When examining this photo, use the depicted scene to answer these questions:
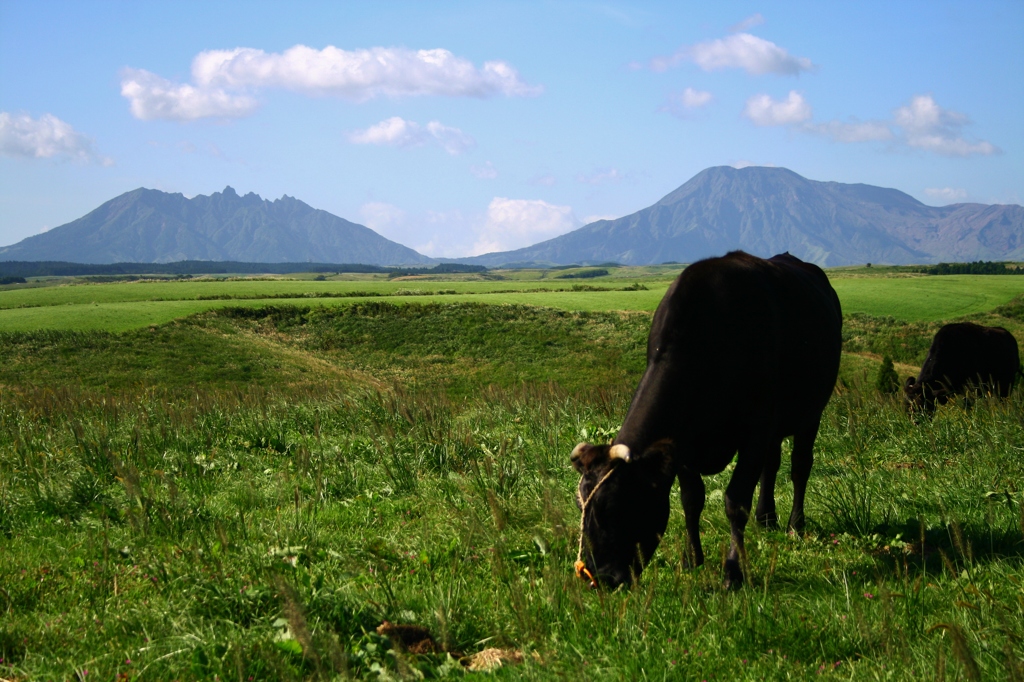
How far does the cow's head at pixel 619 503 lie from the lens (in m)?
4.91

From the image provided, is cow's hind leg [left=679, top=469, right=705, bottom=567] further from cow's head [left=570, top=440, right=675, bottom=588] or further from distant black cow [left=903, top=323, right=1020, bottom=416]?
distant black cow [left=903, top=323, right=1020, bottom=416]

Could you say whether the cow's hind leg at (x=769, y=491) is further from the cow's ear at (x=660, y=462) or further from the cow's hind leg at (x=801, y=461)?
the cow's ear at (x=660, y=462)

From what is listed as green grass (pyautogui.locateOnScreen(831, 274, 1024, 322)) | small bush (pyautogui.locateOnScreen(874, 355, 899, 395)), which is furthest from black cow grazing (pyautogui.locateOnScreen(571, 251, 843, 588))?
green grass (pyautogui.locateOnScreen(831, 274, 1024, 322))

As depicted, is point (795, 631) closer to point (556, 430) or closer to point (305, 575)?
point (305, 575)

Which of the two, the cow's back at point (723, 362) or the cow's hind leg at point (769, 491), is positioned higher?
the cow's back at point (723, 362)

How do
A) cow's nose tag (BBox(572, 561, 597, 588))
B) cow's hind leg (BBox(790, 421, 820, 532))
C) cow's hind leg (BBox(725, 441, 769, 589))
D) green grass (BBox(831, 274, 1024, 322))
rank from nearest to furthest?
cow's nose tag (BBox(572, 561, 597, 588))
cow's hind leg (BBox(725, 441, 769, 589))
cow's hind leg (BBox(790, 421, 820, 532))
green grass (BBox(831, 274, 1024, 322))

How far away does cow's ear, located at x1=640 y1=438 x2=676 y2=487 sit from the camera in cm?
496

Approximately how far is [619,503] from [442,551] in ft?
5.10

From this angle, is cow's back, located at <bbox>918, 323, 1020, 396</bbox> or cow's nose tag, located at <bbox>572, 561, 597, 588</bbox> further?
cow's back, located at <bbox>918, 323, 1020, 396</bbox>

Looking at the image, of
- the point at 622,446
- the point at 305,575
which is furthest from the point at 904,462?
the point at 305,575

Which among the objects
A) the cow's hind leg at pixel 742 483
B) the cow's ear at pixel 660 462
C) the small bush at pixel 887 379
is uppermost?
the cow's ear at pixel 660 462

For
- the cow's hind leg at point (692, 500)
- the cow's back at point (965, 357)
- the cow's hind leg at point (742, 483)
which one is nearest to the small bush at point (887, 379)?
the cow's back at point (965, 357)

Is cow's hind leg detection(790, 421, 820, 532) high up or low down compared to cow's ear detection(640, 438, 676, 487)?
down

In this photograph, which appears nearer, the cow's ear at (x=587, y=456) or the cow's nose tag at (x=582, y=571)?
the cow's nose tag at (x=582, y=571)
